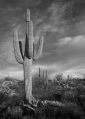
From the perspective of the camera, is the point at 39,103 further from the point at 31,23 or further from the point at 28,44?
the point at 31,23

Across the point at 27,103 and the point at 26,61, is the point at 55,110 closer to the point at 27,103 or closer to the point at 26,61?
the point at 27,103

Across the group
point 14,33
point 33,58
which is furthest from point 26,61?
point 14,33

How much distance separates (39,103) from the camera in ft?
36.3

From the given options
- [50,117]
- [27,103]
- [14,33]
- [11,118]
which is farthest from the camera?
[14,33]

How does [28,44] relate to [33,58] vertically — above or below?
above

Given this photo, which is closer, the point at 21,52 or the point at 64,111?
the point at 64,111

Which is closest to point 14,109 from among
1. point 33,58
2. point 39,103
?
point 39,103

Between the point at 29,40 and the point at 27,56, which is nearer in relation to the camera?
the point at 29,40

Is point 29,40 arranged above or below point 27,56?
above

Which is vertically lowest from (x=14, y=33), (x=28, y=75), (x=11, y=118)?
(x=11, y=118)

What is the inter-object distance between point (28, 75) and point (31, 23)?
139 inches

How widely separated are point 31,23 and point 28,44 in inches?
58.5

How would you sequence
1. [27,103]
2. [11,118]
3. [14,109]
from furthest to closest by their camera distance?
[27,103]
[14,109]
[11,118]

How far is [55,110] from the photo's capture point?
9.44 meters
